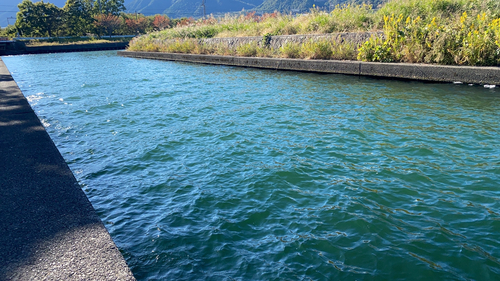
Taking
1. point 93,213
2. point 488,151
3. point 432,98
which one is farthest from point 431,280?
point 432,98

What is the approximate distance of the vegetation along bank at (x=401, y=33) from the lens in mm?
8531

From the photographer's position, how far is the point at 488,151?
15.5 feet

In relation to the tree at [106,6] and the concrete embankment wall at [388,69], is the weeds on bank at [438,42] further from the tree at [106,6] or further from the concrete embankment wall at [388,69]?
the tree at [106,6]

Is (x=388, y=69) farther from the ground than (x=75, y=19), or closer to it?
closer to it

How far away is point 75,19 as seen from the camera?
2172 inches

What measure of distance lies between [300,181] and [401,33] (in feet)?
25.5

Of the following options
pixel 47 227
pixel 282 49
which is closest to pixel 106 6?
pixel 282 49

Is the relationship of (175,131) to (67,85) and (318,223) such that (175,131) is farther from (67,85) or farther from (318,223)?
(67,85)

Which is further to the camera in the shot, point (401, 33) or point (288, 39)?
point (288, 39)

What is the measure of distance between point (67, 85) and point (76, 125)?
608 cm

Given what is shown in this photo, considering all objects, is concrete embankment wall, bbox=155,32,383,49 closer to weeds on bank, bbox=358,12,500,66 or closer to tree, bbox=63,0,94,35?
weeds on bank, bbox=358,12,500,66

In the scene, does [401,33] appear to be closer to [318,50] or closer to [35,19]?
[318,50]

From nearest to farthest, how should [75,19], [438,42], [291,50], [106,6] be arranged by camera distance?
[438,42]
[291,50]
[75,19]
[106,6]

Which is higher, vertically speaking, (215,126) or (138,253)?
(215,126)
